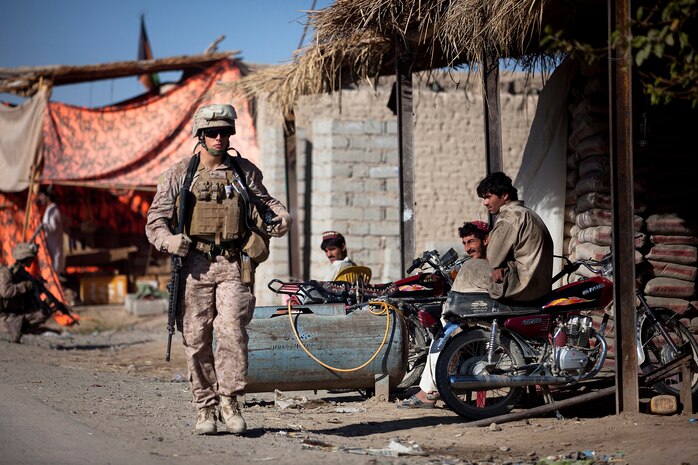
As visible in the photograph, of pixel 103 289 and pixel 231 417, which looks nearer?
pixel 231 417

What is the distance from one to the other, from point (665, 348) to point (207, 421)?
3.32 m

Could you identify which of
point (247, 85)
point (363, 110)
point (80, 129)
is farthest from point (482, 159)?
point (80, 129)

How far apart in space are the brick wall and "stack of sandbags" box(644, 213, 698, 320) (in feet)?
18.0

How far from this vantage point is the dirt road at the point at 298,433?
204 inches

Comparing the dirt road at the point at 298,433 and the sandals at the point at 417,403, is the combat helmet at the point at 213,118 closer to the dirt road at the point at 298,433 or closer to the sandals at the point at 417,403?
the dirt road at the point at 298,433

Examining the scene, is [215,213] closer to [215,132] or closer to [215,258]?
[215,258]

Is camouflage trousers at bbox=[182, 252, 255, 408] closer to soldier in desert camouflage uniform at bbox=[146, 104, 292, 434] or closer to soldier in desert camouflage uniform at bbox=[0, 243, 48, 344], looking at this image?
soldier in desert camouflage uniform at bbox=[146, 104, 292, 434]

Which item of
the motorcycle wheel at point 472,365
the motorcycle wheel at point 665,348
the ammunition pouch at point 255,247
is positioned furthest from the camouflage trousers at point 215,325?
the motorcycle wheel at point 665,348

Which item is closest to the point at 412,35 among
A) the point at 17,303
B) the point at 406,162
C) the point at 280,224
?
the point at 406,162

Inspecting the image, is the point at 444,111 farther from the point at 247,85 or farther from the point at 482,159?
the point at 247,85

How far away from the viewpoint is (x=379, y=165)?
14.5 meters

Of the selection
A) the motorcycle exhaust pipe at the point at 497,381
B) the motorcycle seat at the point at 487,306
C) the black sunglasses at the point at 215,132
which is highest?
the black sunglasses at the point at 215,132

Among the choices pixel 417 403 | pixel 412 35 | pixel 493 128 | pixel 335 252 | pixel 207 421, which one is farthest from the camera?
pixel 335 252

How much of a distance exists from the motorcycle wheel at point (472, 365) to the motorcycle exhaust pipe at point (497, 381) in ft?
0.19
